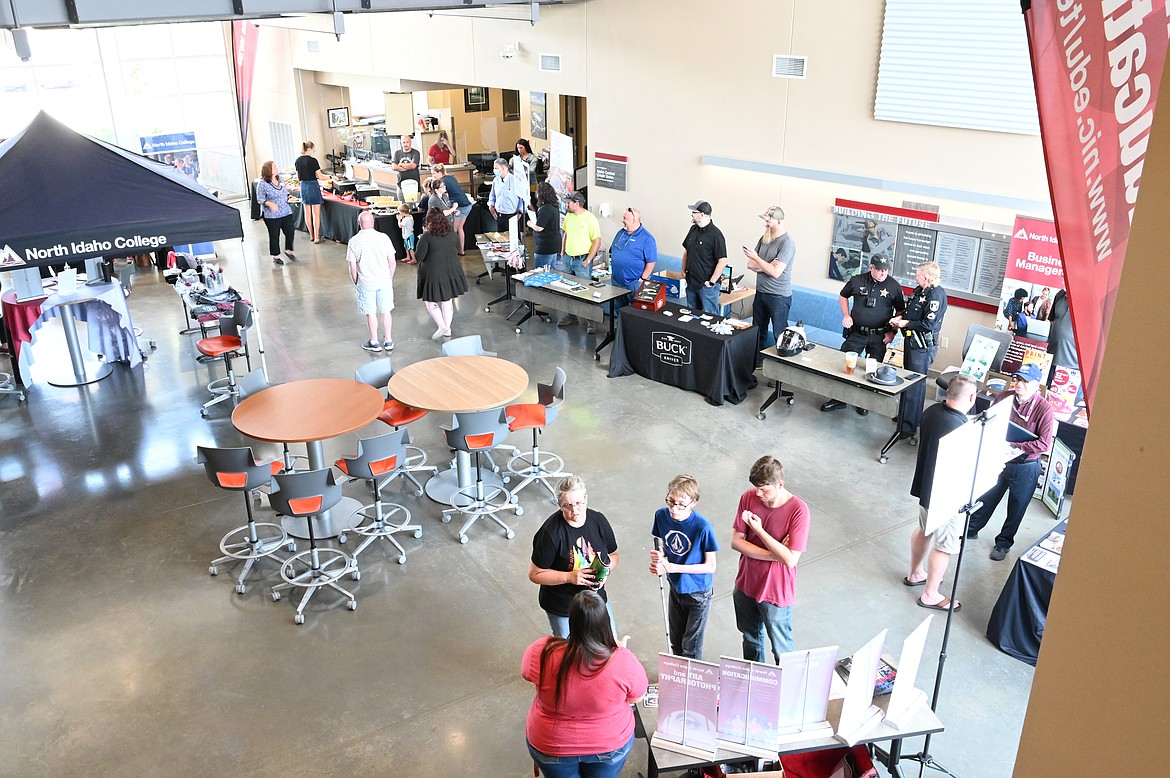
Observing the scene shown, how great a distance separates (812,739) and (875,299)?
15.7 feet

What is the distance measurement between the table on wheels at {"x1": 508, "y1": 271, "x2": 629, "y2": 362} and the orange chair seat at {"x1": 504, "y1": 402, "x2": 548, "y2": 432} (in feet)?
8.97

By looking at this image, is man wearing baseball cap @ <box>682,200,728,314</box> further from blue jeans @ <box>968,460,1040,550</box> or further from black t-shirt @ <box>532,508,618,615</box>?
black t-shirt @ <box>532,508,618,615</box>

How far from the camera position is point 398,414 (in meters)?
7.00

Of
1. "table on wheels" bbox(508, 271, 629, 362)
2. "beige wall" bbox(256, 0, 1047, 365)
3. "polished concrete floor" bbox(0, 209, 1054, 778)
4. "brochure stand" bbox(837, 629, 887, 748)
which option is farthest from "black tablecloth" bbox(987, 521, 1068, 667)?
"table on wheels" bbox(508, 271, 629, 362)

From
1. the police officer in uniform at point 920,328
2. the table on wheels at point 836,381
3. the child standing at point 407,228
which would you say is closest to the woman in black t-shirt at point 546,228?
the child standing at point 407,228

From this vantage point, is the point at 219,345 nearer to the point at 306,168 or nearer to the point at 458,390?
the point at 458,390

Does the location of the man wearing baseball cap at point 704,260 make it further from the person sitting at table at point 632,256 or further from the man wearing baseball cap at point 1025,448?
the man wearing baseball cap at point 1025,448

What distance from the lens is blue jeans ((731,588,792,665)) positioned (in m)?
4.45

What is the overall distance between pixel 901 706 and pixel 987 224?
5.36 m

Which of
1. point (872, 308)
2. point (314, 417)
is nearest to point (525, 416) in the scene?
point (314, 417)

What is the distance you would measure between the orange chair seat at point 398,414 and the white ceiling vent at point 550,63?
6.28m

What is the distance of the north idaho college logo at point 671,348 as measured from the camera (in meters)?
8.66

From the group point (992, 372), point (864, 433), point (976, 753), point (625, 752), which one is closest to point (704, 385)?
point (864, 433)

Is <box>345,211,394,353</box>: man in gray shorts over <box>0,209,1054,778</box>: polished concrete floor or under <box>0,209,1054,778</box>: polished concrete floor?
over
